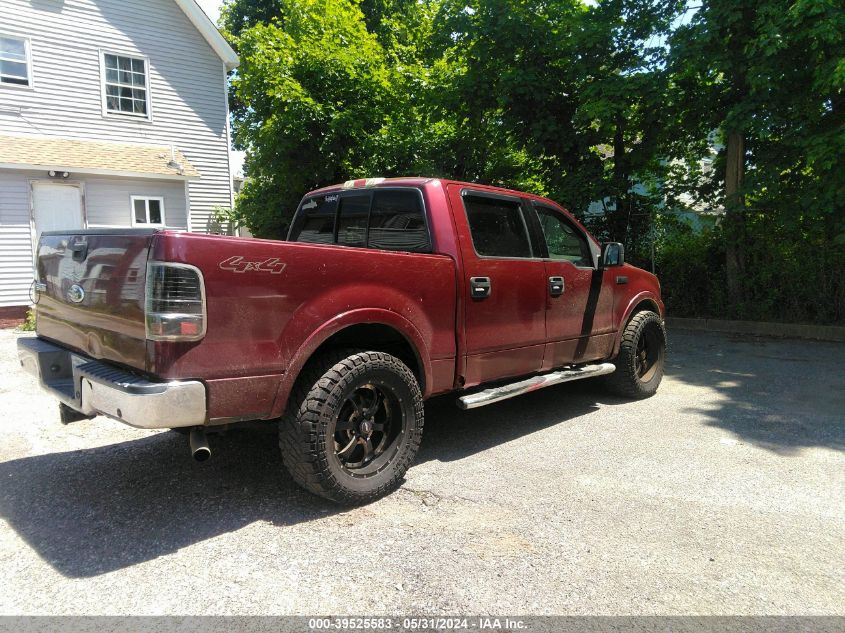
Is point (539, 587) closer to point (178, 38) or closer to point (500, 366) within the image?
point (500, 366)

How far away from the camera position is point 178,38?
48.4ft

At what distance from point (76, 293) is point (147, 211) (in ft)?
38.0

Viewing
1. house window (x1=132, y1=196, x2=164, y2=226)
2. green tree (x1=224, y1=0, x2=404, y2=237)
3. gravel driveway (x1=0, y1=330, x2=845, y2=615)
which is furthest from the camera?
house window (x1=132, y1=196, x2=164, y2=226)

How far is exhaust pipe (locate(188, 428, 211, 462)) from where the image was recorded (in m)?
2.95

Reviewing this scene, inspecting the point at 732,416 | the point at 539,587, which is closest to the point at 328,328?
the point at 539,587

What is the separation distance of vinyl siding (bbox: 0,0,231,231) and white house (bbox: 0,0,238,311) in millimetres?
23

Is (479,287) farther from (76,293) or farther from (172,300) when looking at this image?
(76,293)

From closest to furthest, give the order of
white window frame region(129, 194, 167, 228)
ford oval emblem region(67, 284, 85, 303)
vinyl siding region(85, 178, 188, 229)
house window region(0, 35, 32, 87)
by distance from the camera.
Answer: ford oval emblem region(67, 284, 85, 303)
house window region(0, 35, 32, 87)
vinyl siding region(85, 178, 188, 229)
white window frame region(129, 194, 167, 228)

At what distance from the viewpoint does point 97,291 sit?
315 cm

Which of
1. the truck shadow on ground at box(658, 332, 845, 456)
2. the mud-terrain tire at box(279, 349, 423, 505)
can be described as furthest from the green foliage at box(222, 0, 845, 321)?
the mud-terrain tire at box(279, 349, 423, 505)

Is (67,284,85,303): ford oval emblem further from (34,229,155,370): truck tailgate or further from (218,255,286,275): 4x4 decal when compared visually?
(218,255,286,275): 4x4 decal

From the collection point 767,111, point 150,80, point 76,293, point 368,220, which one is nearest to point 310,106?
point 150,80

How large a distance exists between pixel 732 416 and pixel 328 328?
3966 mm

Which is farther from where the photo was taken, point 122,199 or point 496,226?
point 122,199
